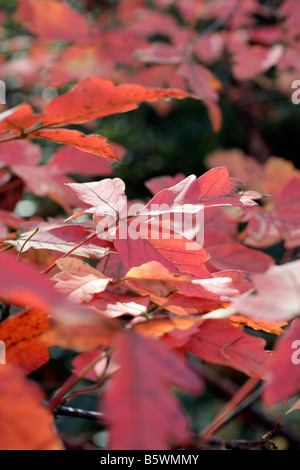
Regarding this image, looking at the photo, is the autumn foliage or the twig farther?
the twig

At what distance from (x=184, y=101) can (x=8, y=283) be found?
2230 mm

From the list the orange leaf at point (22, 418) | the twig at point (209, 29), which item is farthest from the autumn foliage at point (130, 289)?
the twig at point (209, 29)

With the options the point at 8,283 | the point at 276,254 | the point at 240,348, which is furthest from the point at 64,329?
the point at 276,254

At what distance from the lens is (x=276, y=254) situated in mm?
1676

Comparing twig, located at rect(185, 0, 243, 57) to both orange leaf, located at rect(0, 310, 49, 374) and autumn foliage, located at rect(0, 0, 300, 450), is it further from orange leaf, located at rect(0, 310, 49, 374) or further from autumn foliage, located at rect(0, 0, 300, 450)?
orange leaf, located at rect(0, 310, 49, 374)

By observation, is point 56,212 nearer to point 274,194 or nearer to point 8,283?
point 274,194

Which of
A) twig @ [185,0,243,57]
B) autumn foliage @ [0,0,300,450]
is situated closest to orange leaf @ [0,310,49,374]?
autumn foliage @ [0,0,300,450]

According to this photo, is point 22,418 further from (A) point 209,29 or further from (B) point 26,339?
(A) point 209,29

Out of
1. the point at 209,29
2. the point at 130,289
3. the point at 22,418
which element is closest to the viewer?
the point at 22,418

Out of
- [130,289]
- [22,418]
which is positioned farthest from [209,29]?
[22,418]

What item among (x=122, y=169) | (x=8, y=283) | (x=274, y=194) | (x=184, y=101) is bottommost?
(x=122, y=169)

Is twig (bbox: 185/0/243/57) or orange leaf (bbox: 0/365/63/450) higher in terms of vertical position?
twig (bbox: 185/0/243/57)

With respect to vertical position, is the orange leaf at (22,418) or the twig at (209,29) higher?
the twig at (209,29)

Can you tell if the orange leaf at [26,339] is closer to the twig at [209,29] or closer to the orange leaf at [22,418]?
the orange leaf at [22,418]
